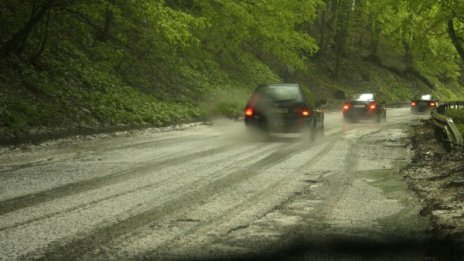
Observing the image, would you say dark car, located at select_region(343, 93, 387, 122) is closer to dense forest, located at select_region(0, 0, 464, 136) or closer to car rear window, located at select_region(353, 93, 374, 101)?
car rear window, located at select_region(353, 93, 374, 101)

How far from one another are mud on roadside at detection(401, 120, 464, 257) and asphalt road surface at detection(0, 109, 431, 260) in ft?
0.61

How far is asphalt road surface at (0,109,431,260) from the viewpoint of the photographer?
193 inches

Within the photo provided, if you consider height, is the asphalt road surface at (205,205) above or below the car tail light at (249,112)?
below

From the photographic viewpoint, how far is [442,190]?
770 centimetres

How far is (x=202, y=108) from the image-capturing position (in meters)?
24.9

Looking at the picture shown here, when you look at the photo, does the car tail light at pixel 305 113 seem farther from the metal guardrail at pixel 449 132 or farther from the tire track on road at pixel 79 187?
the tire track on road at pixel 79 187

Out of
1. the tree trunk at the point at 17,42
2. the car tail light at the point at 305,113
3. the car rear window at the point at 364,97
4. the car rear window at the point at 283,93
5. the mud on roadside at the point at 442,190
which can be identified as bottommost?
the mud on roadside at the point at 442,190

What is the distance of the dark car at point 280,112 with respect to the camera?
1603 centimetres

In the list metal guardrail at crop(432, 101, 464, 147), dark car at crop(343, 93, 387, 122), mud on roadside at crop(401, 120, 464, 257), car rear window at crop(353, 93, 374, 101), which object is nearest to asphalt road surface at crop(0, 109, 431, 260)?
mud on roadside at crop(401, 120, 464, 257)

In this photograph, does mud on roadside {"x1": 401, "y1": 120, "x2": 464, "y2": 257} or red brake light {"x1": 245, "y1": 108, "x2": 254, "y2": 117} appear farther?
red brake light {"x1": 245, "y1": 108, "x2": 254, "y2": 117}

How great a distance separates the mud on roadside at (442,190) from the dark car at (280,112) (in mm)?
3617

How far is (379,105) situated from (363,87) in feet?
77.6

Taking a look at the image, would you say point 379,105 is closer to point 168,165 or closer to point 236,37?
point 236,37

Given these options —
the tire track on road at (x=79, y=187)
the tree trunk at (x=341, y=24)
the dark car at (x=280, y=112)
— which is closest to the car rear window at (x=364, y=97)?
the dark car at (x=280, y=112)
